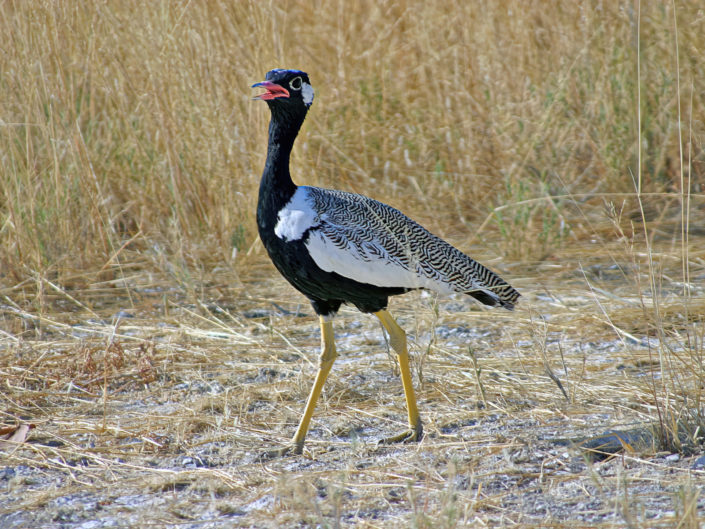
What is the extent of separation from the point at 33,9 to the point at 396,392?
3199 millimetres

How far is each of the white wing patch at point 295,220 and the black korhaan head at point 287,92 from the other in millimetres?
372

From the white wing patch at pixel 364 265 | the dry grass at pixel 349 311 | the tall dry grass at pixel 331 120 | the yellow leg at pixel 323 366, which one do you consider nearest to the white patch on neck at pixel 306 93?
the white wing patch at pixel 364 265

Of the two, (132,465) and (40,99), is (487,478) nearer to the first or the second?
(132,465)

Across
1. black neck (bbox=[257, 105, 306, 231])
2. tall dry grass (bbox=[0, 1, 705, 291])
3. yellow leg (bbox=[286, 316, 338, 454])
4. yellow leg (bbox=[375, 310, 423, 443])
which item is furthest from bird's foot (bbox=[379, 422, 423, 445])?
tall dry grass (bbox=[0, 1, 705, 291])

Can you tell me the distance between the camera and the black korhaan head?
137 inches

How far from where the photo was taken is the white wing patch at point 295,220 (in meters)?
3.33

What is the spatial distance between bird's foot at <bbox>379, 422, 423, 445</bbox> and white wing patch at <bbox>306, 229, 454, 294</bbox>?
1.88 ft

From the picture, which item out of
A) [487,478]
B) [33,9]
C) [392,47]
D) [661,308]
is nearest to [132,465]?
[487,478]

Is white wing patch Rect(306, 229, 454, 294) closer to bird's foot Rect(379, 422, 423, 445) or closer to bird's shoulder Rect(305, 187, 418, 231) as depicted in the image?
bird's shoulder Rect(305, 187, 418, 231)

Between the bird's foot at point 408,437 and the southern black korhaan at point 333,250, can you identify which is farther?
the bird's foot at point 408,437

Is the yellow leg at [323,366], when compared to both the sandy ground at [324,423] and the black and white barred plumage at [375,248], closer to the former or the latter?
the sandy ground at [324,423]

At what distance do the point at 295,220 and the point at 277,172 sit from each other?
0.25 m

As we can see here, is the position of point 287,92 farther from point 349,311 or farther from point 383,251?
point 349,311

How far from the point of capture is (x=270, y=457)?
133 inches
